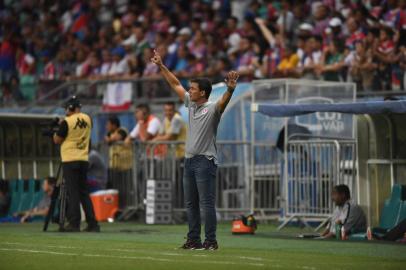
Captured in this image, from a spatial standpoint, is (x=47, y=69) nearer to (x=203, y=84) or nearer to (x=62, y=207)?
(x=62, y=207)

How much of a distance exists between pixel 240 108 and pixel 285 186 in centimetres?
355

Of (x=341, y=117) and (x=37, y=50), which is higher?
(x=37, y=50)

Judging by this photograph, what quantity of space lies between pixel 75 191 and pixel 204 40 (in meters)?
10.3

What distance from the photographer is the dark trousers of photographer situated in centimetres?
1931

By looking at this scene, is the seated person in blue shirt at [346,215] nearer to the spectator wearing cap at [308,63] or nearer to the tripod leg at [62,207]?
the tripod leg at [62,207]

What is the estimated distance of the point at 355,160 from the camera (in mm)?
19922

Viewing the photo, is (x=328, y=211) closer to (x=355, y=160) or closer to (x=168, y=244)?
(x=355, y=160)

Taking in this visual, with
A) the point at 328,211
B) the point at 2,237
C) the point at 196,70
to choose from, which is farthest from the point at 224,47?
the point at 2,237

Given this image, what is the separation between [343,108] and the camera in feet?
56.3

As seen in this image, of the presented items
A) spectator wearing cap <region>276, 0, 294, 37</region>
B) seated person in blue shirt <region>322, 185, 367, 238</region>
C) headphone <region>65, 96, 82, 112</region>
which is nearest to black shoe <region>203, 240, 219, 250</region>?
seated person in blue shirt <region>322, 185, 367, 238</region>

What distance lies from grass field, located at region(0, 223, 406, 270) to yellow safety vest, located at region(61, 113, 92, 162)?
1344 millimetres

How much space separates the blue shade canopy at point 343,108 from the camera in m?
16.6

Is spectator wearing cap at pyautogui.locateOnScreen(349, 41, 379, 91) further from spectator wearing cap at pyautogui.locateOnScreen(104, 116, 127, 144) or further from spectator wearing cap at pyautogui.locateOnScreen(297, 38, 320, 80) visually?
spectator wearing cap at pyautogui.locateOnScreen(104, 116, 127, 144)

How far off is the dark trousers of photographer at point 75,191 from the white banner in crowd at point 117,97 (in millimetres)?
7899
